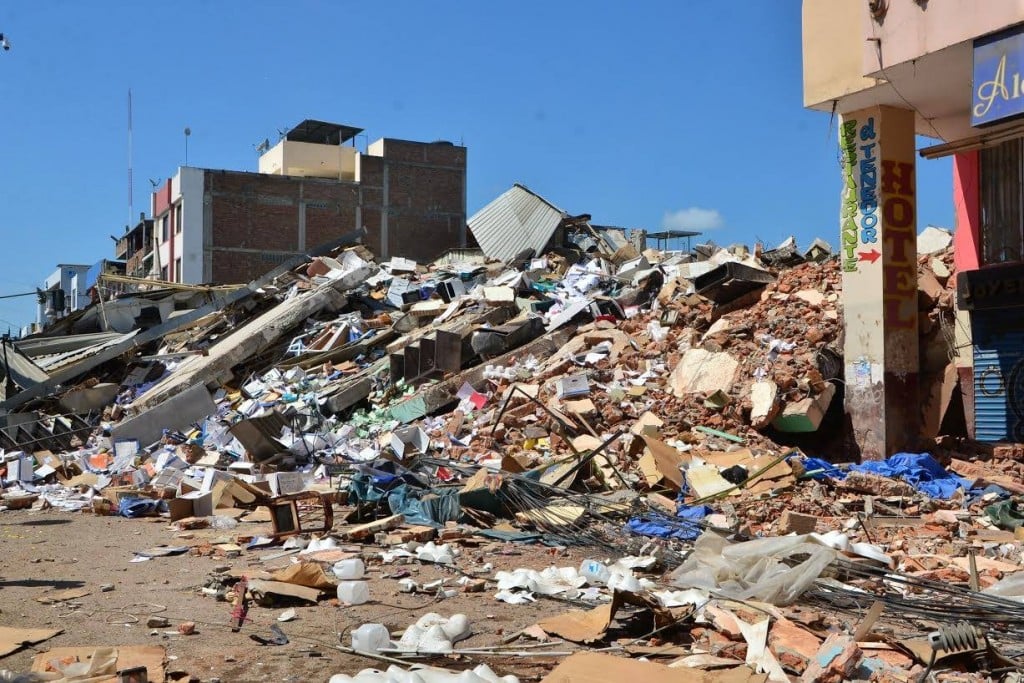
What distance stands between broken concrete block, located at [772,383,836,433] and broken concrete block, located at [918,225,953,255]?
517 centimetres

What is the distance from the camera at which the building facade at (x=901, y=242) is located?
1134cm

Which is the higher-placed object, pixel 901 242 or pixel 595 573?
pixel 901 242

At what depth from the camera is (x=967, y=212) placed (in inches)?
475

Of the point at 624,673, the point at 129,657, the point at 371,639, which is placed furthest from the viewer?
the point at 371,639

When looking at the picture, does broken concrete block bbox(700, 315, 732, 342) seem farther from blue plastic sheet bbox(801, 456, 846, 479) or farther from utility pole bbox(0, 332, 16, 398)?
utility pole bbox(0, 332, 16, 398)

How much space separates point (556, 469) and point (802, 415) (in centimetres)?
359

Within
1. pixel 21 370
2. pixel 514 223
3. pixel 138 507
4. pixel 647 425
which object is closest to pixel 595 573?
pixel 647 425

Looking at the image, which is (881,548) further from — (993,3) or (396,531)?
(993,3)

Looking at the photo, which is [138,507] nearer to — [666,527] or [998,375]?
[666,527]

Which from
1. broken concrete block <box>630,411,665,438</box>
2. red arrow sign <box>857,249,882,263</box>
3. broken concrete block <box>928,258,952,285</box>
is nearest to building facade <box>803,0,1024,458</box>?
red arrow sign <box>857,249,882,263</box>

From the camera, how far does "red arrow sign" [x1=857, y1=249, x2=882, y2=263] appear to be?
11.5 metres

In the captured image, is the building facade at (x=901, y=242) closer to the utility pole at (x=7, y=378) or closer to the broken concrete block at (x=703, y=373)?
the broken concrete block at (x=703, y=373)

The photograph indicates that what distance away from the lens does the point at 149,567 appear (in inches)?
281

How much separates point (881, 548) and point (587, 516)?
2285 millimetres
